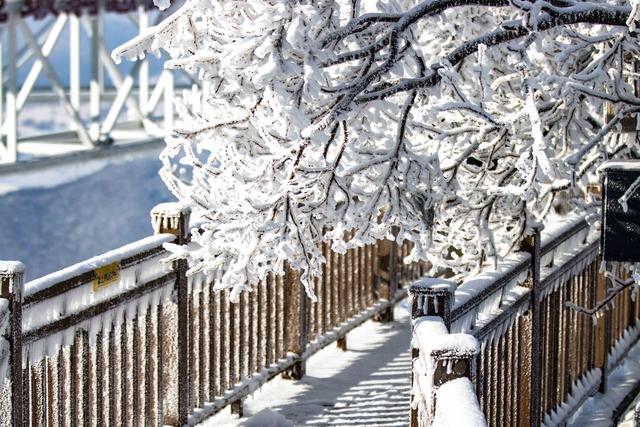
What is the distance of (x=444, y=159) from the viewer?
25.6ft

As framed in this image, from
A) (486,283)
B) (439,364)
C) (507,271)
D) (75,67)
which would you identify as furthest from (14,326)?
(75,67)

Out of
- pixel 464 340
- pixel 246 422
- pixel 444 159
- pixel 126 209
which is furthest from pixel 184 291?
pixel 126 209

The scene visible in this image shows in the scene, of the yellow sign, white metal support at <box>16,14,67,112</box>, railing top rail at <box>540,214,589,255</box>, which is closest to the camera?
the yellow sign

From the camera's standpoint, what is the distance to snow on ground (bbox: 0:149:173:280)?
69.2ft

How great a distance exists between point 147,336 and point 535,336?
1834mm

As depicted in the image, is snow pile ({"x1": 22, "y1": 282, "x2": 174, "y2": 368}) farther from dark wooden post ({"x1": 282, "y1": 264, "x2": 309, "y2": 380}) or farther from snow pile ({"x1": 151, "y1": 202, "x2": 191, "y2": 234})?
dark wooden post ({"x1": 282, "y1": 264, "x2": 309, "y2": 380})

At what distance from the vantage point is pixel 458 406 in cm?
393

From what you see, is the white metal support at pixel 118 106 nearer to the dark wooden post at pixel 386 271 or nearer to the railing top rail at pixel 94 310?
the dark wooden post at pixel 386 271

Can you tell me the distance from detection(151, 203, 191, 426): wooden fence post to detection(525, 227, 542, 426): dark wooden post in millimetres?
1672

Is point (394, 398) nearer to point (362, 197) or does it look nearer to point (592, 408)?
point (592, 408)

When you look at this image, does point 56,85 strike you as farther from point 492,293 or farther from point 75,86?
point 492,293

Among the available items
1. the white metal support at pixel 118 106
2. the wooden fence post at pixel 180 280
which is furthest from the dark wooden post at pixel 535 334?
the white metal support at pixel 118 106

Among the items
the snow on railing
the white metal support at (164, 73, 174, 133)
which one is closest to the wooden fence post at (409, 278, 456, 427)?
the snow on railing

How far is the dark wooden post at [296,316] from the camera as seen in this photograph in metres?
8.39
